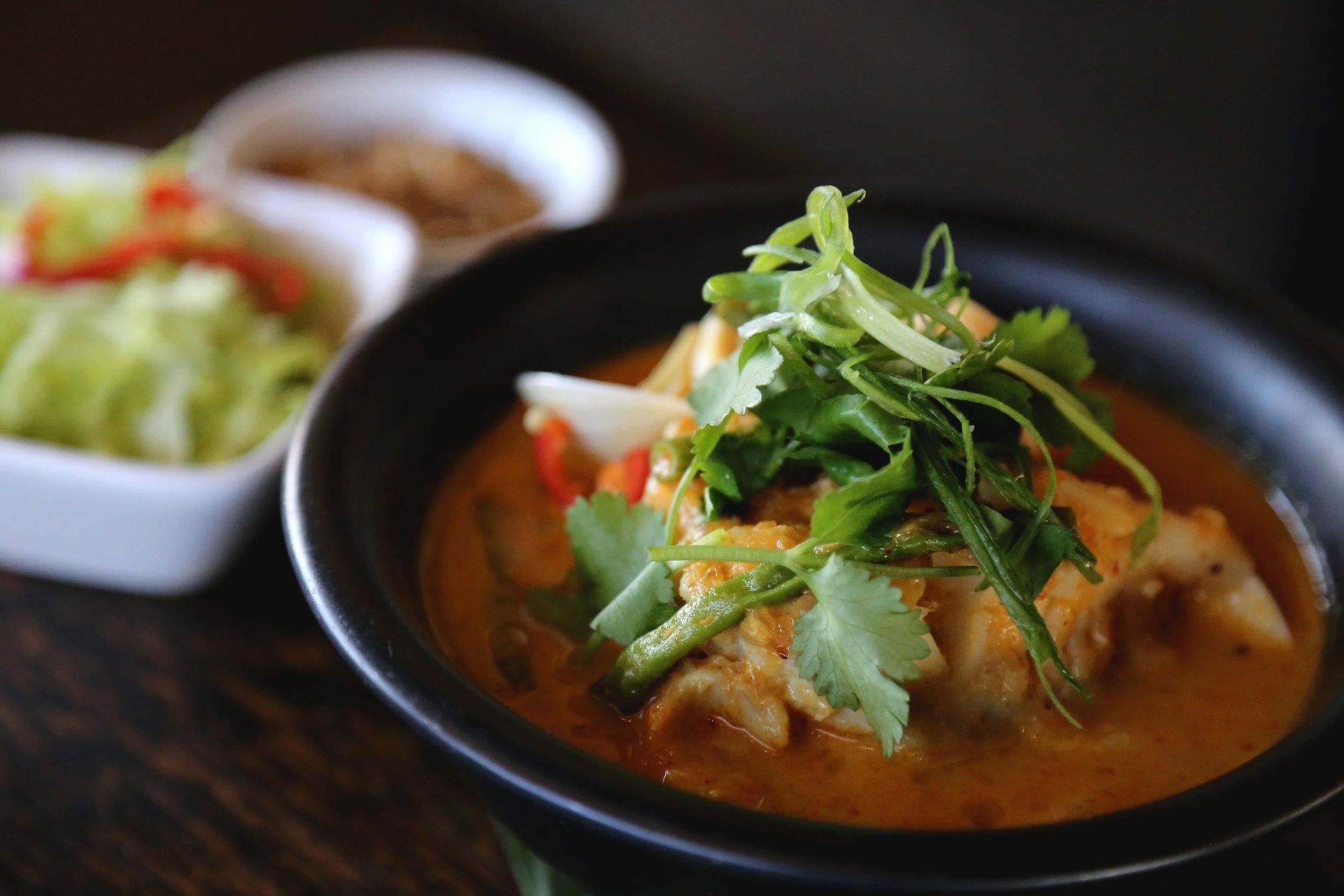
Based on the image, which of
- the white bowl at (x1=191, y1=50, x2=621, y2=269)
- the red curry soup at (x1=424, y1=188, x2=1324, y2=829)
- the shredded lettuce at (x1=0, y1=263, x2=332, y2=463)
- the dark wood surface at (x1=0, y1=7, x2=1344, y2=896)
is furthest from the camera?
the white bowl at (x1=191, y1=50, x2=621, y2=269)

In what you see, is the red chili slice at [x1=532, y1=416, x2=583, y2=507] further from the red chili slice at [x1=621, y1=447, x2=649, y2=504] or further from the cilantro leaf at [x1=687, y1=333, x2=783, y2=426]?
the cilantro leaf at [x1=687, y1=333, x2=783, y2=426]

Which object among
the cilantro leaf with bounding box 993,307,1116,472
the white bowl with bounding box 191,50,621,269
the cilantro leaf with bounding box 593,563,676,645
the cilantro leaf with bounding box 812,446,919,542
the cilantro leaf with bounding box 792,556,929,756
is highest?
the cilantro leaf with bounding box 993,307,1116,472

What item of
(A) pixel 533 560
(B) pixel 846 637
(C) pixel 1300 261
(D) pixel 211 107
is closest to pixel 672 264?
(A) pixel 533 560

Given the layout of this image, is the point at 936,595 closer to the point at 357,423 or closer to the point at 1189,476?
the point at 1189,476

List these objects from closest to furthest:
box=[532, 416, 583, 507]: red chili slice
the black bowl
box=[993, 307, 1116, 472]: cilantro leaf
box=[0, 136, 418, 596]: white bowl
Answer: the black bowl, box=[993, 307, 1116, 472]: cilantro leaf, box=[532, 416, 583, 507]: red chili slice, box=[0, 136, 418, 596]: white bowl

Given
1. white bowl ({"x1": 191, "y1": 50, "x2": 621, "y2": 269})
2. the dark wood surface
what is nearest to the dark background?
white bowl ({"x1": 191, "y1": 50, "x2": 621, "y2": 269})

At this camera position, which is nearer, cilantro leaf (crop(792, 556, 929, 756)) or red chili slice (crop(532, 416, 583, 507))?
cilantro leaf (crop(792, 556, 929, 756))

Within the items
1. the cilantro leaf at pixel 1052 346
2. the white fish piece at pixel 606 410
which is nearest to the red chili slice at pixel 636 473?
the white fish piece at pixel 606 410
